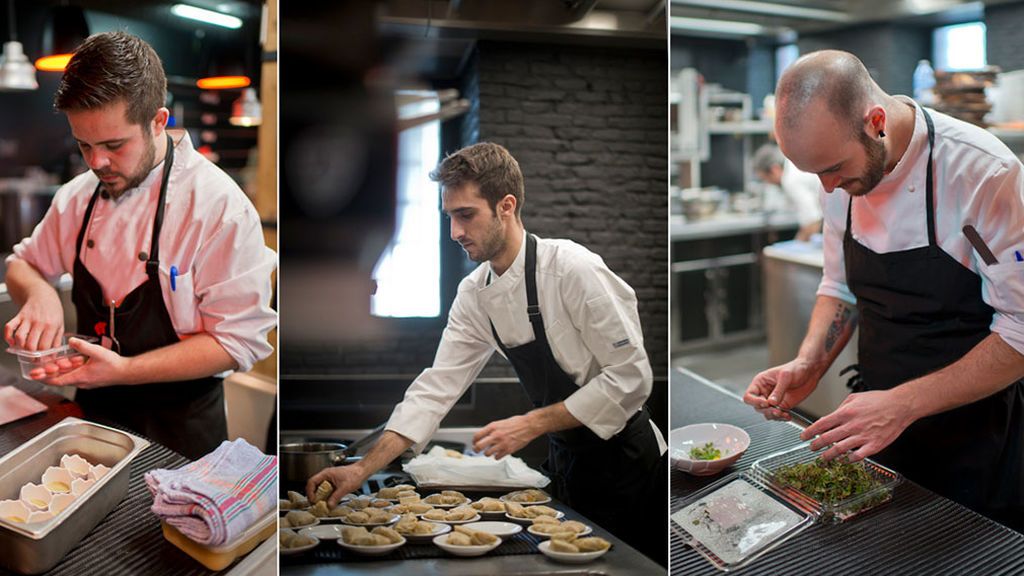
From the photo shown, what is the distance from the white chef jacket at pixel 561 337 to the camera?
2.09 m

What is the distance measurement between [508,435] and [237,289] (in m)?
0.74

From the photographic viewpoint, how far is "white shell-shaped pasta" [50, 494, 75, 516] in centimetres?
194

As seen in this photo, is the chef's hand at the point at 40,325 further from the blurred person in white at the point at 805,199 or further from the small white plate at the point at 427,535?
the blurred person in white at the point at 805,199

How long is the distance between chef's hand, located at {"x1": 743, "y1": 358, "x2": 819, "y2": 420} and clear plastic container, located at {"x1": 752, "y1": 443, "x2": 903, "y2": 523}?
117 millimetres

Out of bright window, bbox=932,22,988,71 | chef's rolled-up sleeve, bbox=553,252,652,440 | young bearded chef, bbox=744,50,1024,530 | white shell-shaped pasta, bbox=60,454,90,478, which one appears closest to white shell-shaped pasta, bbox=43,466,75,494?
white shell-shaped pasta, bbox=60,454,90,478

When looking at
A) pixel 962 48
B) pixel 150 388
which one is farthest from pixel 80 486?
pixel 962 48

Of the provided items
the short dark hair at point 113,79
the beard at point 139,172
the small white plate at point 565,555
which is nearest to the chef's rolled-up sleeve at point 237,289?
the beard at point 139,172

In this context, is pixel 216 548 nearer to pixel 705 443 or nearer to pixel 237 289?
pixel 237 289

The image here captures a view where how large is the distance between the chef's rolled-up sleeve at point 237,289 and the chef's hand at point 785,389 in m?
1.22

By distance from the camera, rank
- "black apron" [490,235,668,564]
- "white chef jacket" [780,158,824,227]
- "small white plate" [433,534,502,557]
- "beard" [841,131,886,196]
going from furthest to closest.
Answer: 1. "white chef jacket" [780,158,824,227]
2. "black apron" [490,235,668,564]
3. "small white plate" [433,534,502,557]
4. "beard" [841,131,886,196]

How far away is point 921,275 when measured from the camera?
193 cm

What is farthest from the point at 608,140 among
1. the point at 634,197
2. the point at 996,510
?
the point at 996,510

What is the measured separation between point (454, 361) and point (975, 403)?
1.19 meters

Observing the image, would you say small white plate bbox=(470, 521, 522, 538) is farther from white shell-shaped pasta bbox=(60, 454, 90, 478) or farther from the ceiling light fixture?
the ceiling light fixture
